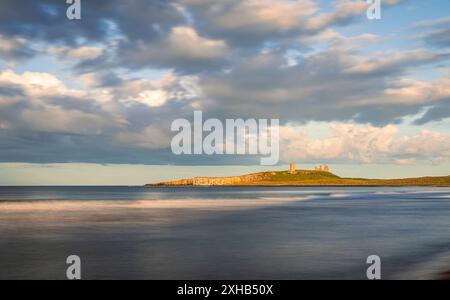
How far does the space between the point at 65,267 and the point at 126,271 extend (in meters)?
3.50

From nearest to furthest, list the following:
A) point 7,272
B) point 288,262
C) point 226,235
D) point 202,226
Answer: point 7,272
point 288,262
point 226,235
point 202,226

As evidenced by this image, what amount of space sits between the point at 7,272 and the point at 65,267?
2691mm

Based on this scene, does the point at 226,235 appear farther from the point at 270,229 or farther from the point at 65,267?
the point at 65,267

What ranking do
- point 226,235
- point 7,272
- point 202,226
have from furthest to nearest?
point 202,226 → point 226,235 → point 7,272

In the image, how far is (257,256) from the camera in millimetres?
26969

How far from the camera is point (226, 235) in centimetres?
3753
